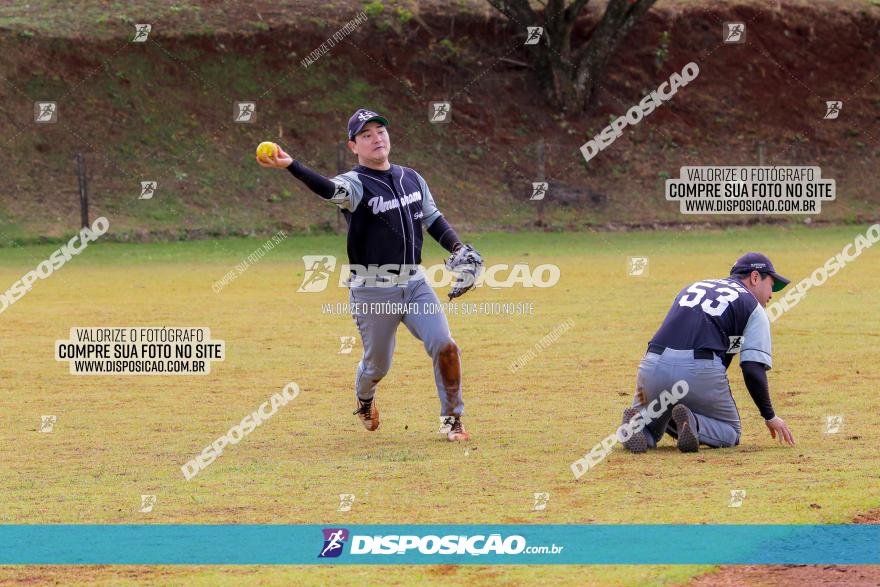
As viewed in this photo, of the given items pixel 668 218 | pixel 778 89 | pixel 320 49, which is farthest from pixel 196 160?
pixel 778 89

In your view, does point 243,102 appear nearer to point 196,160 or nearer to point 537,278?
point 196,160

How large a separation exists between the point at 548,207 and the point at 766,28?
40.5 feet

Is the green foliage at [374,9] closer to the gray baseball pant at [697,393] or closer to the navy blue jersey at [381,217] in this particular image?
the navy blue jersey at [381,217]

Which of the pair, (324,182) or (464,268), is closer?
(324,182)

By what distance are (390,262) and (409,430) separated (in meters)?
1.57

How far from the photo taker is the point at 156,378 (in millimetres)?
13773

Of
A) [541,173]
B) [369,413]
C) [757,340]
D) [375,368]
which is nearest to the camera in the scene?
[757,340]

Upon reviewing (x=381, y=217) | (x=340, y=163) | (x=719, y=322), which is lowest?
(x=719, y=322)

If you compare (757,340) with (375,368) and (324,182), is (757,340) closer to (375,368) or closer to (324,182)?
(375,368)

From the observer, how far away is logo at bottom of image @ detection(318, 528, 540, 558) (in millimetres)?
6820

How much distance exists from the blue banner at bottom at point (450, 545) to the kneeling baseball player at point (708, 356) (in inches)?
83.0

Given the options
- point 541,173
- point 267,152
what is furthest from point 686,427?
point 541,173

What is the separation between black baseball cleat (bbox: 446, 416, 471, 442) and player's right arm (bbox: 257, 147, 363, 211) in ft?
5.87

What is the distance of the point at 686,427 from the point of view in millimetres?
9203
